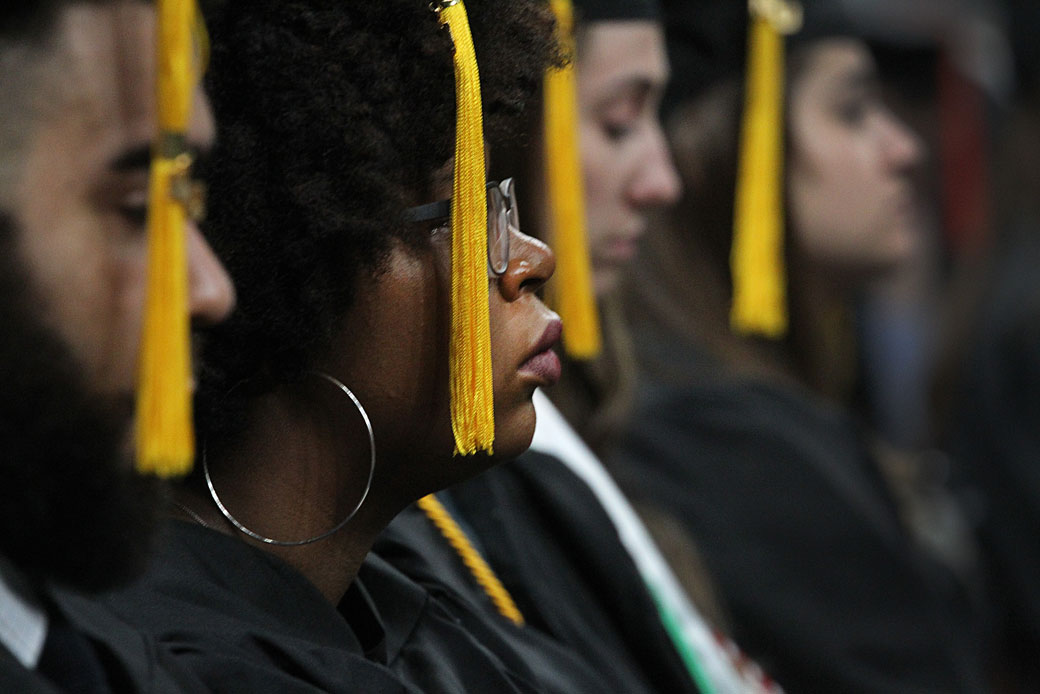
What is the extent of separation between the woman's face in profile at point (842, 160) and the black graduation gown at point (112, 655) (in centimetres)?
214

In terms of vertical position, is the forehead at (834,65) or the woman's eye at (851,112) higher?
the forehead at (834,65)

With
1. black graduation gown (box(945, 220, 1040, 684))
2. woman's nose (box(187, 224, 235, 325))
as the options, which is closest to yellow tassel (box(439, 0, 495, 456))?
woman's nose (box(187, 224, 235, 325))

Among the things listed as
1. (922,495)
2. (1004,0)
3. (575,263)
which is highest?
(575,263)

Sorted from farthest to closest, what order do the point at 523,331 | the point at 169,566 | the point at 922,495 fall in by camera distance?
the point at 922,495 < the point at 523,331 < the point at 169,566

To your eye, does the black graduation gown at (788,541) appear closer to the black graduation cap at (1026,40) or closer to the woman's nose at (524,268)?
the woman's nose at (524,268)

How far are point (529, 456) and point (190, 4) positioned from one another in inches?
40.3

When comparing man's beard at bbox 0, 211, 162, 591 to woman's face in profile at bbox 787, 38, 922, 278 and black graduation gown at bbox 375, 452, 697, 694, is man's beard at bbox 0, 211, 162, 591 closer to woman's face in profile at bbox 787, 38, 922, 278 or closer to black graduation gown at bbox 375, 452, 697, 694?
black graduation gown at bbox 375, 452, 697, 694

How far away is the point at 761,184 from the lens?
2.91 meters

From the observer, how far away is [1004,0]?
546 cm

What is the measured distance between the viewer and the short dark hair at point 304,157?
127 cm

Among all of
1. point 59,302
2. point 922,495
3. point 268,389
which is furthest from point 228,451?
point 922,495

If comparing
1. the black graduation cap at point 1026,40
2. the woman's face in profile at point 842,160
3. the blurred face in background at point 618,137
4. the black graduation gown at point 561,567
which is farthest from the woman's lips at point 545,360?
the black graduation cap at point 1026,40

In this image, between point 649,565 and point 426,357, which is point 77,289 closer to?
point 426,357

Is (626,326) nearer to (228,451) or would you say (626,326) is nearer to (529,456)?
(529,456)
